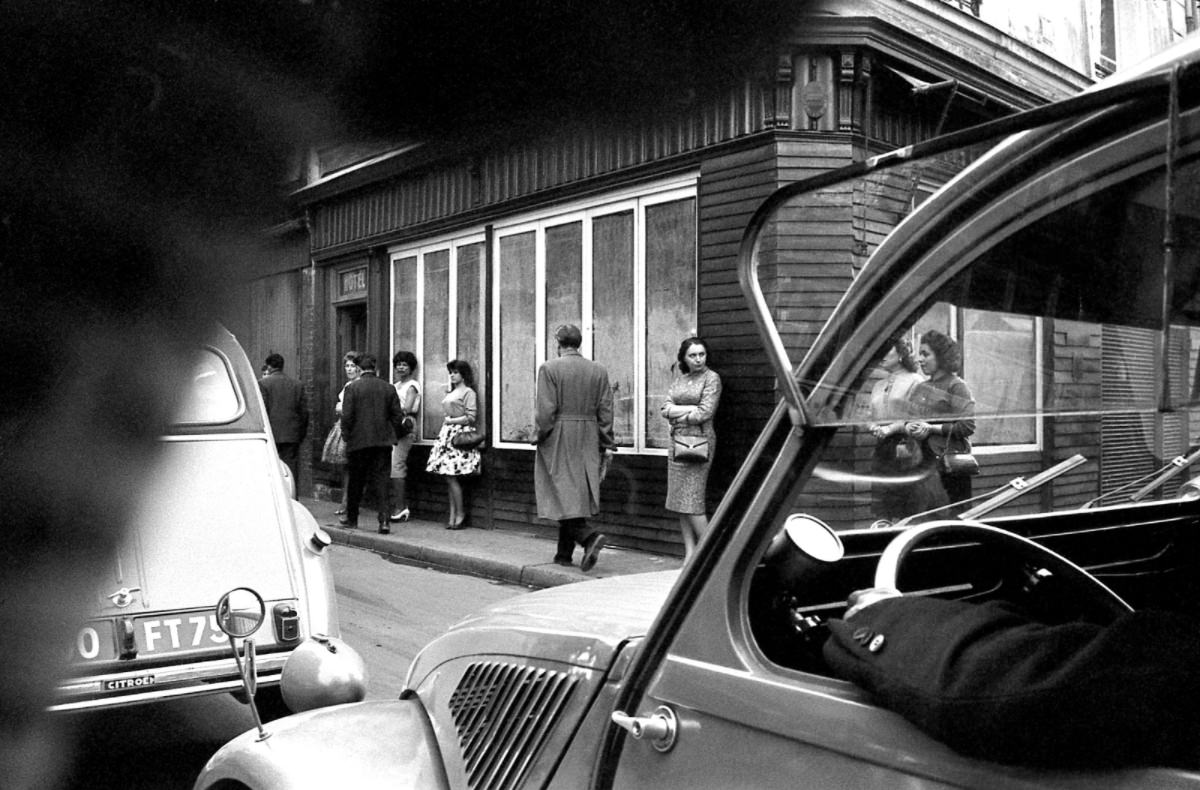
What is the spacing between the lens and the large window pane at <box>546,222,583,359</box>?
1050cm

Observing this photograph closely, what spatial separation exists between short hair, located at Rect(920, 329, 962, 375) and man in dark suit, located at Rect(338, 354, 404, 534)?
31.7ft

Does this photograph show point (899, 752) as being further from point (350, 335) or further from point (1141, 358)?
point (350, 335)

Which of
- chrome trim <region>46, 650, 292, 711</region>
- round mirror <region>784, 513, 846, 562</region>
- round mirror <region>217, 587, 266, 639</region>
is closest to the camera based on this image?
round mirror <region>784, 513, 846, 562</region>

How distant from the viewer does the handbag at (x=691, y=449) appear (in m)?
8.34

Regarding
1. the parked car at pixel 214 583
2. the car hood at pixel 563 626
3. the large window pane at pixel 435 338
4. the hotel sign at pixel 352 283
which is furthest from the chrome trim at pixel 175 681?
the hotel sign at pixel 352 283

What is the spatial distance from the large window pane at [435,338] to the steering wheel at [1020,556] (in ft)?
35.3

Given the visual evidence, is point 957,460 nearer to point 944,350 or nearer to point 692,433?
point 944,350

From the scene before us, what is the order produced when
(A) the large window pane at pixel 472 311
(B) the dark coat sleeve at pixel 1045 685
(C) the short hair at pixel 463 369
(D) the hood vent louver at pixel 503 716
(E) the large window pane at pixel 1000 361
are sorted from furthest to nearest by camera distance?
(A) the large window pane at pixel 472 311 → (C) the short hair at pixel 463 369 → (D) the hood vent louver at pixel 503 716 → (E) the large window pane at pixel 1000 361 → (B) the dark coat sleeve at pixel 1045 685

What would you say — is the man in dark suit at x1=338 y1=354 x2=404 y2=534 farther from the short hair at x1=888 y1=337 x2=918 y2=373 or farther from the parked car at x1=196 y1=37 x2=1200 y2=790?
the short hair at x1=888 y1=337 x2=918 y2=373

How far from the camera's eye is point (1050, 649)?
1.14m

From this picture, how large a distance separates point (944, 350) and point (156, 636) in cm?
317

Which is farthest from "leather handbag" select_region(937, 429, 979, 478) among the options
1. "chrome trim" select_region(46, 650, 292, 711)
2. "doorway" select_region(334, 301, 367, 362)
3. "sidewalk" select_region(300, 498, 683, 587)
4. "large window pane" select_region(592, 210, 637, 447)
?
"doorway" select_region(334, 301, 367, 362)

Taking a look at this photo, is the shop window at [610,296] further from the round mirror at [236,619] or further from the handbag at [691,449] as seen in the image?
the round mirror at [236,619]

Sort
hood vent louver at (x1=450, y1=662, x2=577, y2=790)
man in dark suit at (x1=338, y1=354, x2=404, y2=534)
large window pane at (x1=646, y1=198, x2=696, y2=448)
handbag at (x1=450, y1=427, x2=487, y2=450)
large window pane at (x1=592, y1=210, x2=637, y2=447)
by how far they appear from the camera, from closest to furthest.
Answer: hood vent louver at (x1=450, y1=662, x2=577, y2=790), large window pane at (x1=646, y1=198, x2=696, y2=448), large window pane at (x1=592, y1=210, x2=637, y2=447), man in dark suit at (x1=338, y1=354, x2=404, y2=534), handbag at (x1=450, y1=427, x2=487, y2=450)
